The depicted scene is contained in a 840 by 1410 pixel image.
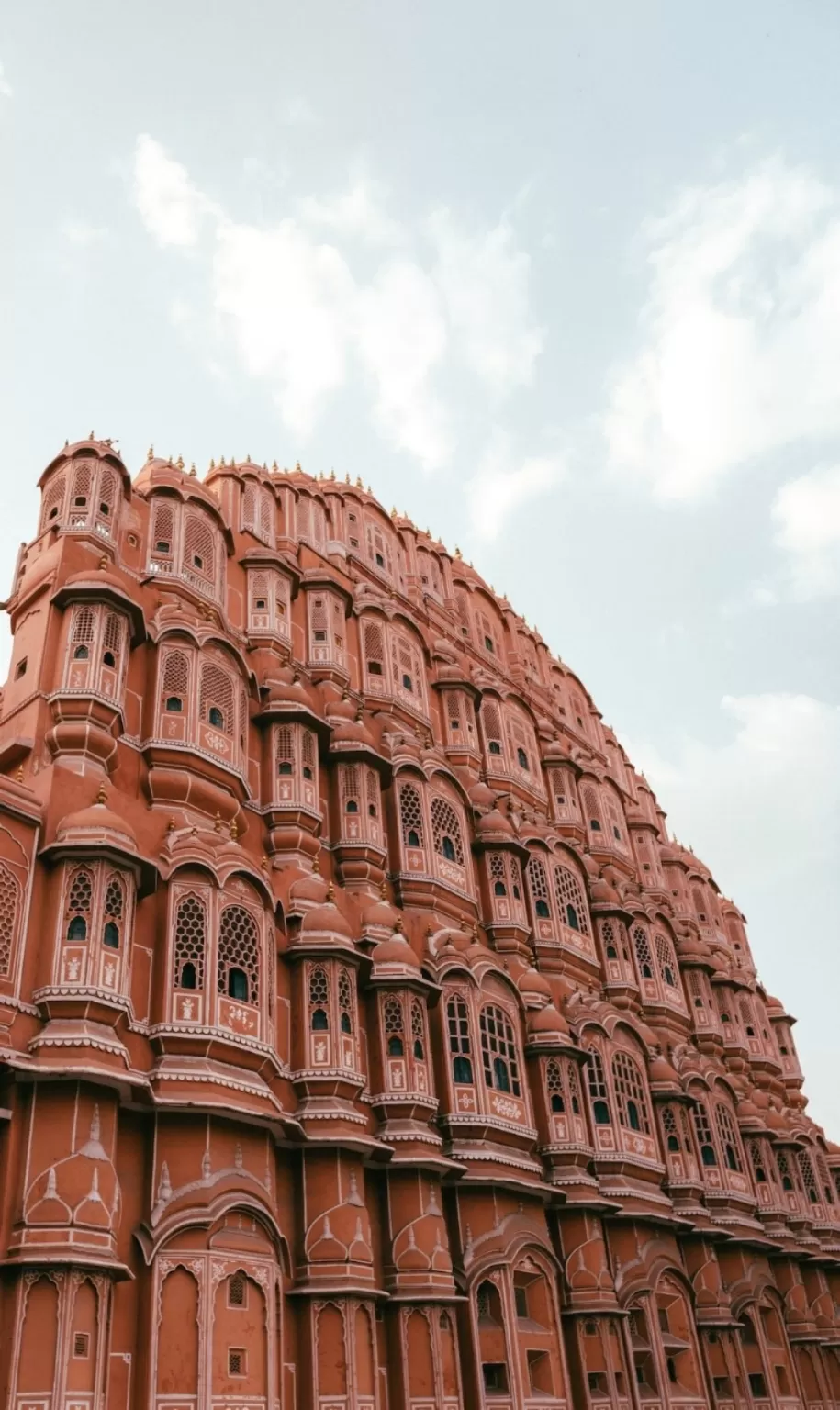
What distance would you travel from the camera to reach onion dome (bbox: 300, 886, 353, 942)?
22547mm

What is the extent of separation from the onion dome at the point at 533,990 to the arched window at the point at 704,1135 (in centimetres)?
791

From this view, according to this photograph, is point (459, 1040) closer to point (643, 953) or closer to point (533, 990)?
point (533, 990)

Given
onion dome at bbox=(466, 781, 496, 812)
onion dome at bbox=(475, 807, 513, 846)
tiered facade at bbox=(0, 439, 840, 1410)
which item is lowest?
tiered facade at bbox=(0, 439, 840, 1410)

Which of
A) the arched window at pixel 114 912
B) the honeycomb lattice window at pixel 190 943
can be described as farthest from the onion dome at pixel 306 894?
the arched window at pixel 114 912

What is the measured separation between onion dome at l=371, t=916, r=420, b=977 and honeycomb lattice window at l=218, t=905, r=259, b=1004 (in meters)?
3.42

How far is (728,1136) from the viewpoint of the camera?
34750 mm

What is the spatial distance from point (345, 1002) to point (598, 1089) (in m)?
9.50

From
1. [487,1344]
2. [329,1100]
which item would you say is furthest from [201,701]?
[487,1344]

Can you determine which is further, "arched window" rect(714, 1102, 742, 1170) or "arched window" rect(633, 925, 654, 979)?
"arched window" rect(633, 925, 654, 979)

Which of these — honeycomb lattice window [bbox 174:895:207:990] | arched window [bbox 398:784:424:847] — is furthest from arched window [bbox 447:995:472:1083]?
honeycomb lattice window [bbox 174:895:207:990]

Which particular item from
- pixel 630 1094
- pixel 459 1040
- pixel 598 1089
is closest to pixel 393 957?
pixel 459 1040

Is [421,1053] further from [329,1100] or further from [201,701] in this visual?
[201,701]

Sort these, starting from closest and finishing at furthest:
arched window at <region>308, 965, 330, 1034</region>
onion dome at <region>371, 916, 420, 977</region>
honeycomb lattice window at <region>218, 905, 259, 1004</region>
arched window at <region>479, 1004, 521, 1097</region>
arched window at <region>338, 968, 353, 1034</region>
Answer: honeycomb lattice window at <region>218, 905, 259, 1004</region>, arched window at <region>308, 965, 330, 1034</region>, arched window at <region>338, 968, 353, 1034</region>, onion dome at <region>371, 916, 420, 977</region>, arched window at <region>479, 1004, 521, 1097</region>

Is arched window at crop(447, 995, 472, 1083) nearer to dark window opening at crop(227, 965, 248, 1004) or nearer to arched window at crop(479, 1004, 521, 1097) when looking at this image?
arched window at crop(479, 1004, 521, 1097)
